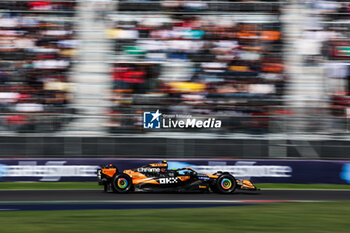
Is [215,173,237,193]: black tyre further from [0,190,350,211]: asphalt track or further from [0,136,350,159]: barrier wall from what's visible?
[0,136,350,159]: barrier wall

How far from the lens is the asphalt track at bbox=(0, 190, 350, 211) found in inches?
380

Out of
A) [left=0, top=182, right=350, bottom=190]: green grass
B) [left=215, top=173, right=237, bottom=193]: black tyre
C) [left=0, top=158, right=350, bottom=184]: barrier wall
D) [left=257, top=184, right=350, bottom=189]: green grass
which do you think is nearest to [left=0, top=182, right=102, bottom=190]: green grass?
[left=0, top=182, right=350, bottom=190]: green grass

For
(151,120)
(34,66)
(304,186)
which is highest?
(34,66)

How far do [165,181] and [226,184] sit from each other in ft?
4.07

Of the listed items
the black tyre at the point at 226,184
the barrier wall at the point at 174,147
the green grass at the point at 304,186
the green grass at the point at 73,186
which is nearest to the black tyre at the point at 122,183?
the green grass at the point at 73,186

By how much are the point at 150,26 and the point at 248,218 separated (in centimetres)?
845

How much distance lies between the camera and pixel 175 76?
569 inches

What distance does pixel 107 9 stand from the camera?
15.1 meters

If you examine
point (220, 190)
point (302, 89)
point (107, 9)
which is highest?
point (107, 9)

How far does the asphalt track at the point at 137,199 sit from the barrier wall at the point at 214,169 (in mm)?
958

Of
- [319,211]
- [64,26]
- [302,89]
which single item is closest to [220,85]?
[302,89]

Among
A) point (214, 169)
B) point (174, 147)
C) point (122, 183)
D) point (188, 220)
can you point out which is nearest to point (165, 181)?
point (122, 183)

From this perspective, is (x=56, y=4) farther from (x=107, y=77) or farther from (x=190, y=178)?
(x=190, y=178)

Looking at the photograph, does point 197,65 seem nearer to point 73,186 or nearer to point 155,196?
point 73,186
